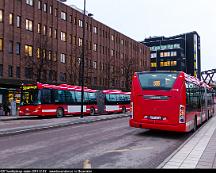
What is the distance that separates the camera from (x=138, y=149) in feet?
34.4

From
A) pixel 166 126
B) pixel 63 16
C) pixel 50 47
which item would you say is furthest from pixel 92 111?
pixel 63 16

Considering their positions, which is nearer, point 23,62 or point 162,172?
point 162,172

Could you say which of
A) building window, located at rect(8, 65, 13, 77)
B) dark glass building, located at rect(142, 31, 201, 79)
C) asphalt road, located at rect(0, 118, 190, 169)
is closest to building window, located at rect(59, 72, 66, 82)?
building window, located at rect(8, 65, 13, 77)

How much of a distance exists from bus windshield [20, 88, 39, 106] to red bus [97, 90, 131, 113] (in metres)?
9.96

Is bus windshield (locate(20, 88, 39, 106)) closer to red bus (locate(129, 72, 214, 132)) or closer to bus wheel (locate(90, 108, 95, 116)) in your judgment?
bus wheel (locate(90, 108, 95, 116))

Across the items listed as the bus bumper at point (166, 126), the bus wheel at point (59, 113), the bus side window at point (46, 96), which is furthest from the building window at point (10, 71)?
the bus bumper at point (166, 126)

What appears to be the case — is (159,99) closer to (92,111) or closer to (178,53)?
(92,111)

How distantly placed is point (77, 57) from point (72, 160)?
1666 inches

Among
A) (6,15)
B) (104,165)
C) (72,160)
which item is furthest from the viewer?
(6,15)

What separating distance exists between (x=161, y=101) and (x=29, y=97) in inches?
627

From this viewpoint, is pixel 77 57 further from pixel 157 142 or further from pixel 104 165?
pixel 104 165

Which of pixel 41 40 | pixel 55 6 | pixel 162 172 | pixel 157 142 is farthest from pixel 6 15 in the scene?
pixel 162 172

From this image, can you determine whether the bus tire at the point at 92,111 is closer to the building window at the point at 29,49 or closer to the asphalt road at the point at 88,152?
the building window at the point at 29,49

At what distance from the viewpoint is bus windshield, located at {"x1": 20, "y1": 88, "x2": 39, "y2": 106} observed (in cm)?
2636
